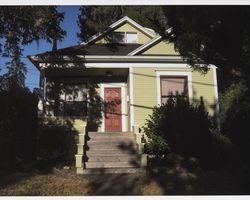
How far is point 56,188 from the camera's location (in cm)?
1001

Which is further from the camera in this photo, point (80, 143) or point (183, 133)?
point (183, 133)

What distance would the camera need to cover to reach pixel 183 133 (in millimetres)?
13977

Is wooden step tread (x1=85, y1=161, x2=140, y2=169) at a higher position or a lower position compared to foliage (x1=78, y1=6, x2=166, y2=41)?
lower

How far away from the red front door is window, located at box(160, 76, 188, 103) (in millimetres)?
2318

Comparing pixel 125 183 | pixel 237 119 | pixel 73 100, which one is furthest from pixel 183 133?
pixel 73 100

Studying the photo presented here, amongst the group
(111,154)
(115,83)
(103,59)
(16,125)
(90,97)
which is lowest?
(111,154)

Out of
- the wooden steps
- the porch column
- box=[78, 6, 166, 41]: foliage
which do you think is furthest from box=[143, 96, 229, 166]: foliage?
box=[78, 6, 166, 41]: foliage

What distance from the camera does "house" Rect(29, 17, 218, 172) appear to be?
16.6m

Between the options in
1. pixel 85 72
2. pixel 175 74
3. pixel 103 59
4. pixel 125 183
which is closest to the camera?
pixel 125 183

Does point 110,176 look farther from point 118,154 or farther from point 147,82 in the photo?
point 147,82

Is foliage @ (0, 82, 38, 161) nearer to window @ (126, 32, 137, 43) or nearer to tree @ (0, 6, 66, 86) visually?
tree @ (0, 6, 66, 86)

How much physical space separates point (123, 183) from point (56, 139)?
18.0ft

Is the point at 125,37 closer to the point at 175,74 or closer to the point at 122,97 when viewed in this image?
the point at 122,97

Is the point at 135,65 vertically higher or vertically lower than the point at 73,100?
higher
